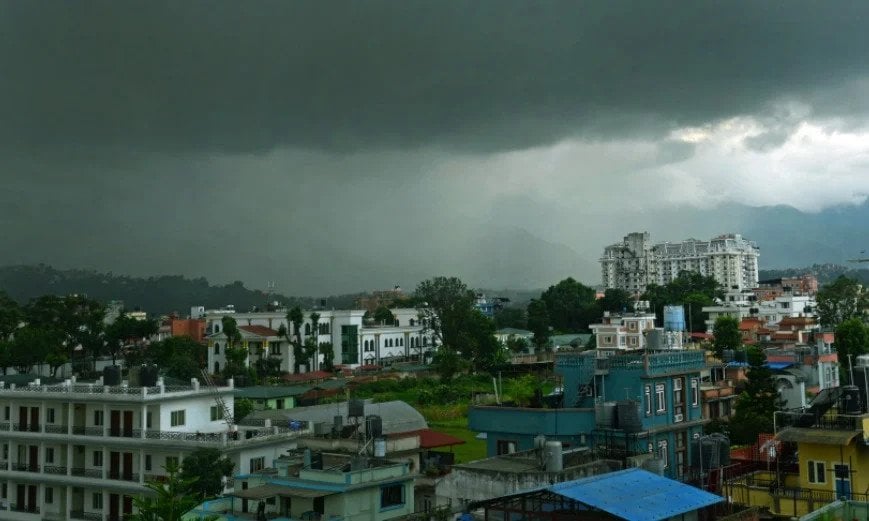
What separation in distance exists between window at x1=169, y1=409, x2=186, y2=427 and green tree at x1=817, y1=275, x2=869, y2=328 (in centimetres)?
7392

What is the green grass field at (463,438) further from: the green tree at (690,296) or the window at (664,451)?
the green tree at (690,296)

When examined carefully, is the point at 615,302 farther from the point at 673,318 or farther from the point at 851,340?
the point at 851,340

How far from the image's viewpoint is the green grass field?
140 feet

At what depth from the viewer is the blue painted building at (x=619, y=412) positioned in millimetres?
26406

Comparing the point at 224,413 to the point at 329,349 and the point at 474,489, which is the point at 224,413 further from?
the point at 329,349

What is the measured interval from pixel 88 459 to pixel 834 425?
2928cm

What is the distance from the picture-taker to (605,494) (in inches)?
587

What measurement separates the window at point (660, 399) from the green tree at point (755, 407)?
851 cm

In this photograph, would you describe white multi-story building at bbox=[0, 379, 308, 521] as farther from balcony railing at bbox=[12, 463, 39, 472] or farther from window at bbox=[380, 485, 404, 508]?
window at bbox=[380, 485, 404, 508]

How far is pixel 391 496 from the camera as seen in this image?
24906 millimetres

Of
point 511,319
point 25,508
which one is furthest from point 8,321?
point 511,319

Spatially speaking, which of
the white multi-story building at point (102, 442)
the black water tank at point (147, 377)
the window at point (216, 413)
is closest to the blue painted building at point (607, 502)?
the white multi-story building at point (102, 442)

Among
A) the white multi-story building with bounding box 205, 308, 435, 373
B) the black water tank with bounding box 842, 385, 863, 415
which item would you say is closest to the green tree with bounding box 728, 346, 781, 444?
the black water tank with bounding box 842, 385, 863, 415

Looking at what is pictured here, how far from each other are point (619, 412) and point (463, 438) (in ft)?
80.2
